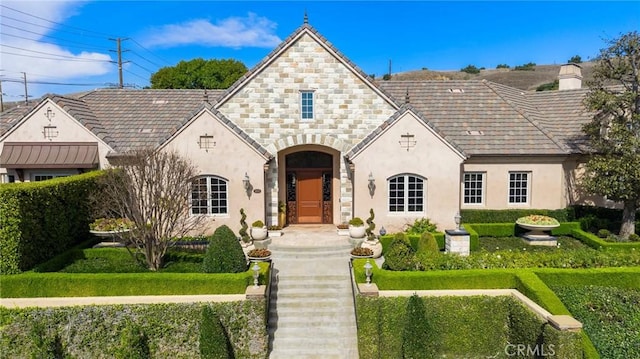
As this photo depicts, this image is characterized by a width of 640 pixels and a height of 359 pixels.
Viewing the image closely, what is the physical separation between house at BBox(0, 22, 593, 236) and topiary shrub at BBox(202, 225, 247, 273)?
5.85 metres

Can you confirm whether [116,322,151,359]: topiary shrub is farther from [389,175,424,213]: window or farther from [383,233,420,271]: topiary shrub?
[389,175,424,213]: window

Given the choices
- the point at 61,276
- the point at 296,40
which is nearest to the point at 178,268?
the point at 61,276

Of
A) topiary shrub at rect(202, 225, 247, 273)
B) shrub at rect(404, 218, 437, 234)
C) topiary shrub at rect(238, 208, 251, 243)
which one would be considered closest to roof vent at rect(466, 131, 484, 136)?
shrub at rect(404, 218, 437, 234)

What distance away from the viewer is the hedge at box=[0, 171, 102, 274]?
13.3 metres

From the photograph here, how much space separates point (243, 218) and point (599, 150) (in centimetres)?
1822

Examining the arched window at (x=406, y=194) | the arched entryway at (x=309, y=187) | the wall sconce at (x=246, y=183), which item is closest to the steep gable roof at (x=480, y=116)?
the arched window at (x=406, y=194)

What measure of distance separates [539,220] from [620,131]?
5.48m

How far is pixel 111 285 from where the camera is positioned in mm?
13102

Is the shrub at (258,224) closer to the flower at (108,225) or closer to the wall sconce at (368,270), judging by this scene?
the flower at (108,225)

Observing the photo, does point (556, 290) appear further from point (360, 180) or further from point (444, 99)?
point (444, 99)

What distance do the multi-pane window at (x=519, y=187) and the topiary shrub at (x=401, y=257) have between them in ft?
36.0

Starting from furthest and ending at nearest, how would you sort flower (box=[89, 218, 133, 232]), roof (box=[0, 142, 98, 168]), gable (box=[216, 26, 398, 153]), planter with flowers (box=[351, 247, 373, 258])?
gable (box=[216, 26, 398, 153]) < roof (box=[0, 142, 98, 168]) < flower (box=[89, 218, 133, 232]) < planter with flowers (box=[351, 247, 373, 258])

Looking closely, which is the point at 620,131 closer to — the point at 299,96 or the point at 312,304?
the point at 299,96

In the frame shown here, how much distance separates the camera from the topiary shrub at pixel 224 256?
1408cm
